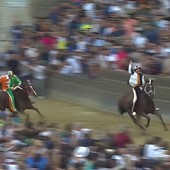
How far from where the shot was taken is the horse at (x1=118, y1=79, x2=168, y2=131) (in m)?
20.2

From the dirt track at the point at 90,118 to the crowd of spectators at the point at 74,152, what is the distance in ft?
11.8

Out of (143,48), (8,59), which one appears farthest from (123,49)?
(8,59)

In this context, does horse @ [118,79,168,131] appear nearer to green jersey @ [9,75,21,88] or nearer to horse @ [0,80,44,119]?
horse @ [0,80,44,119]

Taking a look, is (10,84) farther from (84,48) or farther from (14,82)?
(84,48)

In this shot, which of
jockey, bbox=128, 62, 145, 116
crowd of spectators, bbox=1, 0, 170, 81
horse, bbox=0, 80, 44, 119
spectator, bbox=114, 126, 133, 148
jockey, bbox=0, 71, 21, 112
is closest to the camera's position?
spectator, bbox=114, 126, 133, 148

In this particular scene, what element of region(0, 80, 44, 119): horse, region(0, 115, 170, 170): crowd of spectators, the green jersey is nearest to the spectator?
region(0, 115, 170, 170): crowd of spectators

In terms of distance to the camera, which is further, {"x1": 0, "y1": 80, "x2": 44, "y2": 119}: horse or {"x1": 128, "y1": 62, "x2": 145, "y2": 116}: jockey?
{"x1": 0, "y1": 80, "x2": 44, "y2": 119}: horse

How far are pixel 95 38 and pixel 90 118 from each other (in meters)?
2.57

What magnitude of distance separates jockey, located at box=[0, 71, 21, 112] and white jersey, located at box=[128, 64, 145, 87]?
282 centimetres

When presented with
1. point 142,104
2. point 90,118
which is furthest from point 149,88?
point 90,118

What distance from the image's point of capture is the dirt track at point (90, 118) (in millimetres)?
20362

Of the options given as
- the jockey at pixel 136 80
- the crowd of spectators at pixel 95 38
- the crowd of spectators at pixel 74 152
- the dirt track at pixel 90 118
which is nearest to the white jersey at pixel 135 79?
the jockey at pixel 136 80

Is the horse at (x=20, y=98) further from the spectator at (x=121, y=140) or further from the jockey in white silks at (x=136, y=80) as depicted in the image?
the spectator at (x=121, y=140)

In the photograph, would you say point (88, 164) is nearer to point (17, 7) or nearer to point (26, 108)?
point (26, 108)
